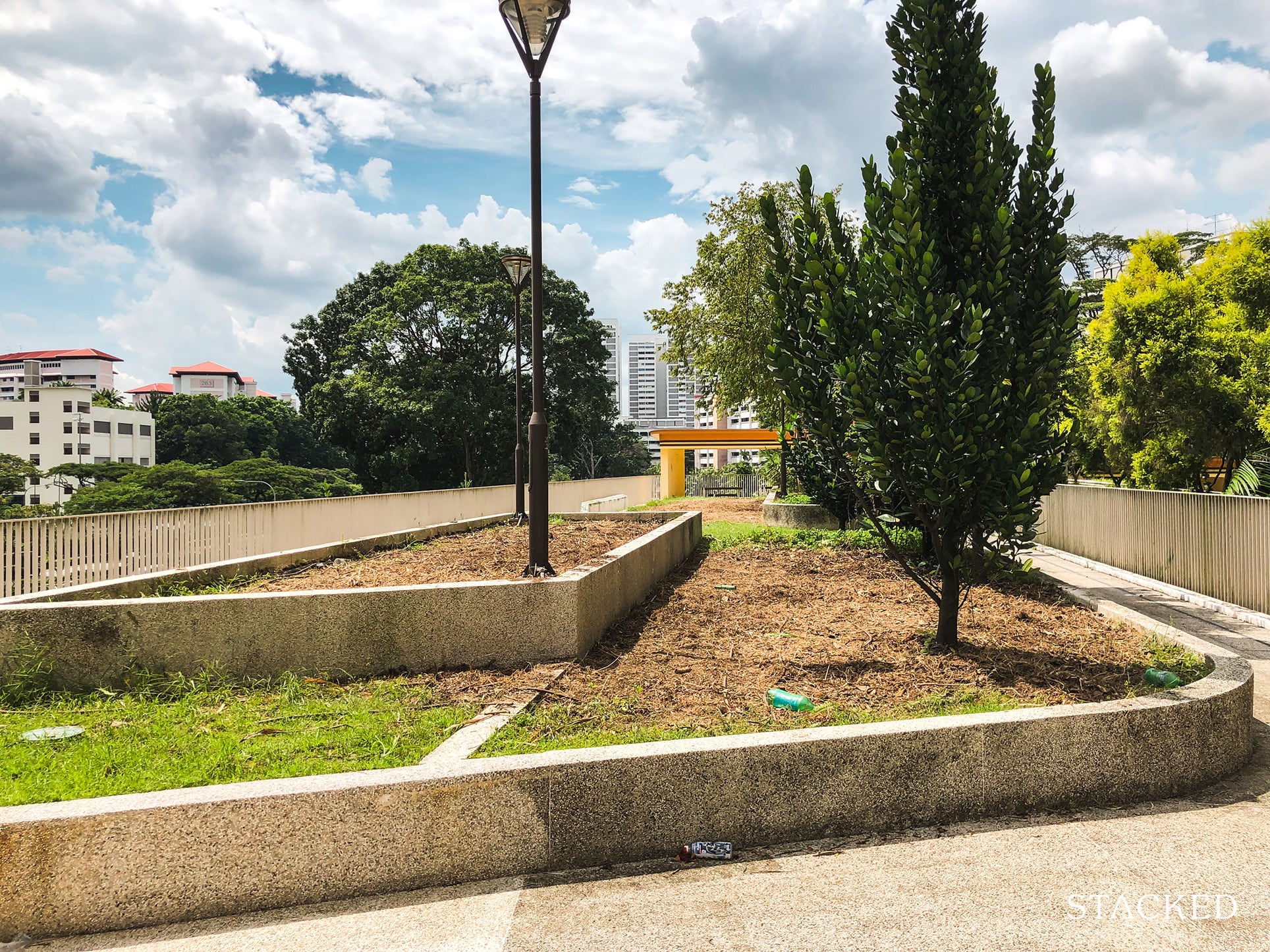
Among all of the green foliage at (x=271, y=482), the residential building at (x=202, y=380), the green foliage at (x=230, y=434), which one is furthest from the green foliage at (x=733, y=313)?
the residential building at (x=202, y=380)

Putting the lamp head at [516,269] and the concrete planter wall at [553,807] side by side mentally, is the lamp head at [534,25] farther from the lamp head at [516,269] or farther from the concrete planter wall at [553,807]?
the lamp head at [516,269]

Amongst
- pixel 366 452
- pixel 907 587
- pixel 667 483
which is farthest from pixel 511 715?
pixel 366 452

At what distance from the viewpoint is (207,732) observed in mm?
4539

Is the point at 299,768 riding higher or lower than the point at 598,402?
lower

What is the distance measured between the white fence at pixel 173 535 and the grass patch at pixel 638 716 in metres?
5.90

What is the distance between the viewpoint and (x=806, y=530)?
14711 mm

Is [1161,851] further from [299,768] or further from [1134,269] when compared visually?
[1134,269]

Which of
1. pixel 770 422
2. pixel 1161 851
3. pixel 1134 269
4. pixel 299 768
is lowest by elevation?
pixel 1161 851

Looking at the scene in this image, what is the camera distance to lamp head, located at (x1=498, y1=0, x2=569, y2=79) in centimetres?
672

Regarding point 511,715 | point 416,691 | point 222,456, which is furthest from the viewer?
point 222,456

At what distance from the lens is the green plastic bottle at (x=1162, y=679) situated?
485 centimetres

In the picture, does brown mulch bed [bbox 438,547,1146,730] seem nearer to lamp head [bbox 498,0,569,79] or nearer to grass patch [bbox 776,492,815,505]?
lamp head [bbox 498,0,569,79]

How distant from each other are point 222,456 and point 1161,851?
88267 mm

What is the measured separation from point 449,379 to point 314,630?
36.6m
